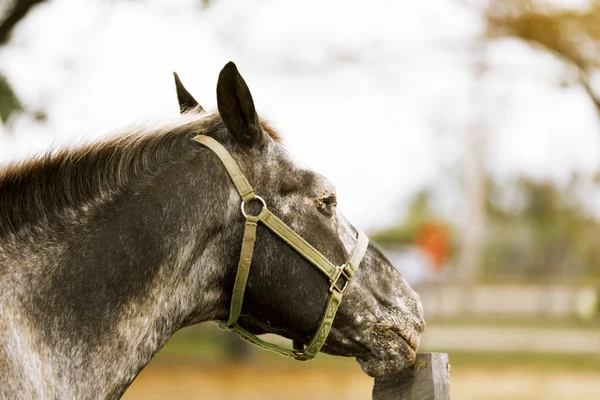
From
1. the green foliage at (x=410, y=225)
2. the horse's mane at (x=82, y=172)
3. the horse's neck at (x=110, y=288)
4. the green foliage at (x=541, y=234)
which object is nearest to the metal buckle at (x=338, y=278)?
the horse's neck at (x=110, y=288)

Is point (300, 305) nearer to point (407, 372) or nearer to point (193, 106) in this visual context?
point (407, 372)

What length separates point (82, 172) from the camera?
9.04 feet

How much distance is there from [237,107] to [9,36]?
4.69 metres

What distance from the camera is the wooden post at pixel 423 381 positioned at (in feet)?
9.59

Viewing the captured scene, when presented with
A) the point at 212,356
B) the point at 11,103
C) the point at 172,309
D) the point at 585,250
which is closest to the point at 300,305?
the point at 172,309

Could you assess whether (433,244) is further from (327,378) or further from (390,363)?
(390,363)

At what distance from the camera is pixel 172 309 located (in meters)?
2.71

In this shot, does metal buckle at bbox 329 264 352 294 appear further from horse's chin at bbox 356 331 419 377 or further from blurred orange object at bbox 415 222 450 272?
blurred orange object at bbox 415 222 450 272

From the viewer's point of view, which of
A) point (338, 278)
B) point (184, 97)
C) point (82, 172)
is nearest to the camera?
point (82, 172)

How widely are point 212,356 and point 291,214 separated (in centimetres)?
1598

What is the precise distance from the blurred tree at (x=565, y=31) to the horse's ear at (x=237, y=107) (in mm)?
6538

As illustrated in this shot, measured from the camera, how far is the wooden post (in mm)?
2924

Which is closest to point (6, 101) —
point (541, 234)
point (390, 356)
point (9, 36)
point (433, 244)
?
point (9, 36)

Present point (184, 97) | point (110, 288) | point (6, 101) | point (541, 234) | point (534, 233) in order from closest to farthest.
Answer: point (110, 288), point (184, 97), point (6, 101), point (541, 234), point (534, 233)
